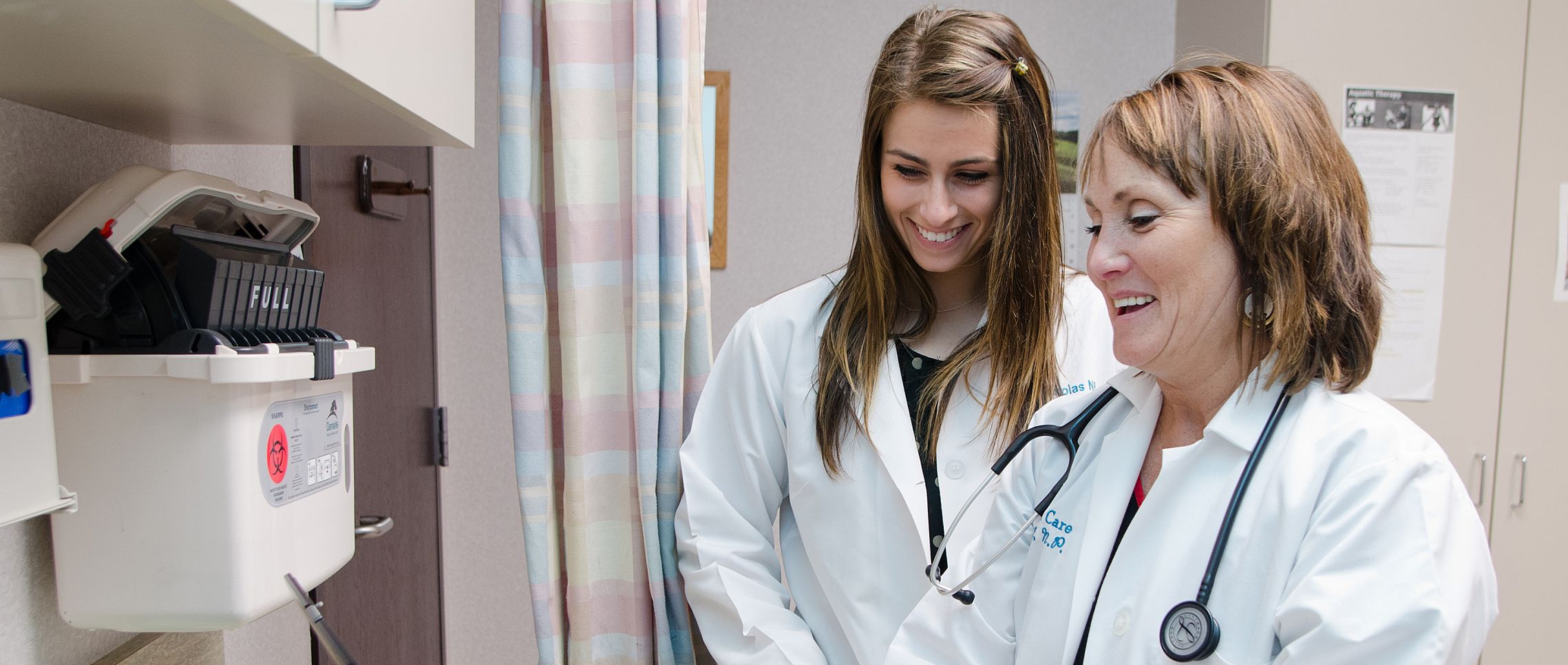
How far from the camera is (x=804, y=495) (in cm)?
125

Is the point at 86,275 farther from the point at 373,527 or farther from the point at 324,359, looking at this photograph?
the point at 373,527

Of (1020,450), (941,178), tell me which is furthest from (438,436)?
(1020,450)

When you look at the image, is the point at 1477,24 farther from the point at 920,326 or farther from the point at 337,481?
the point at 337,481

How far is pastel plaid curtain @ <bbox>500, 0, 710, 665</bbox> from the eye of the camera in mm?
1291

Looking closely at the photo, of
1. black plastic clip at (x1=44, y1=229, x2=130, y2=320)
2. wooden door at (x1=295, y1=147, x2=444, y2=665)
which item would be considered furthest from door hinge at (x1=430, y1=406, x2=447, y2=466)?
black plastic clip at (x1=44, y1=229, x2=130, y2=320)

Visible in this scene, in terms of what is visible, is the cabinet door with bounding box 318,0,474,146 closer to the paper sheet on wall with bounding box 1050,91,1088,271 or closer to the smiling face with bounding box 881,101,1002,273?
the smiling face with bounding box 881,101,1002,273

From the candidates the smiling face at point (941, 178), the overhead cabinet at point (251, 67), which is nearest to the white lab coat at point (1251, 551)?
the smiling face at point (941, 178)

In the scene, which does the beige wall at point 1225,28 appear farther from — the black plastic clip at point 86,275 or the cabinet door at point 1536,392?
the black plastic clip at point 86,275

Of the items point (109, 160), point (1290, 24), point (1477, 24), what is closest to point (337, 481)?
point (109, 160)

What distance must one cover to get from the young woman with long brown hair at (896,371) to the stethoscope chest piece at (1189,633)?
1.36ft

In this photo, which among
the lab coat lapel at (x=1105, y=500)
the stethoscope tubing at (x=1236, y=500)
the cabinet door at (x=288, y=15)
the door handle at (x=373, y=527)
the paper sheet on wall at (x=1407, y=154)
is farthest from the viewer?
the paper sheet on wall at (x=1407, y=154)

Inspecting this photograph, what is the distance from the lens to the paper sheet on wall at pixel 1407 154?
211 centimetres

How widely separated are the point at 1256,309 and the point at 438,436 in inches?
73.2

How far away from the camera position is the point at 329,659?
1.37m
